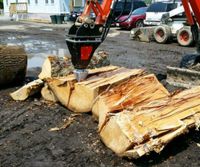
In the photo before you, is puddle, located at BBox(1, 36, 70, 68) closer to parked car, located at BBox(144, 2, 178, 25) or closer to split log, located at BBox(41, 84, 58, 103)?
split log, located at BBox(41, 84, 58, 103)

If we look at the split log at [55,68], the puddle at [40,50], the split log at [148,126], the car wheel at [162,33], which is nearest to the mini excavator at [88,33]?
the split log at [55,68]

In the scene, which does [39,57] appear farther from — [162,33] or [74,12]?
[74,12]

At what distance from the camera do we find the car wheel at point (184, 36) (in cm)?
1421

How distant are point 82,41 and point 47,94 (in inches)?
61.1

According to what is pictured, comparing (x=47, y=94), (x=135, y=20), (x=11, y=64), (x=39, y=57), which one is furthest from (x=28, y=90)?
(x=135, y=20)

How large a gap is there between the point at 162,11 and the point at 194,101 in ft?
51.5

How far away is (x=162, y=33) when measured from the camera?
15.5 metres

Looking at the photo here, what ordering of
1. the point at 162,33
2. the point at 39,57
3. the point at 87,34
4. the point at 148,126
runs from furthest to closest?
1. the point at 162,33
2. the point at 39,57
3. the point at 87,34
4. the point at 148,126

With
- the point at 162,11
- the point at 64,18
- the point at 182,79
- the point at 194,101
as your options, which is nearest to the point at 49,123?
the point at 194,101

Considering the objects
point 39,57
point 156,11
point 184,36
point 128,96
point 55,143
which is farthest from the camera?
point 156,11

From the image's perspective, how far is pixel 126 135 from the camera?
14.3 feet

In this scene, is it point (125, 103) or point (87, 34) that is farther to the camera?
point (87, 34)

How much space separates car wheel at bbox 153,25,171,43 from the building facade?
16.3 metres

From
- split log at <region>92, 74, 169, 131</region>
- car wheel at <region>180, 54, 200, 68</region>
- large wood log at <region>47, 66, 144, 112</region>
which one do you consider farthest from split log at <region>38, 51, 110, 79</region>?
car wheel at <region>180, 54, 200, 68</region>
